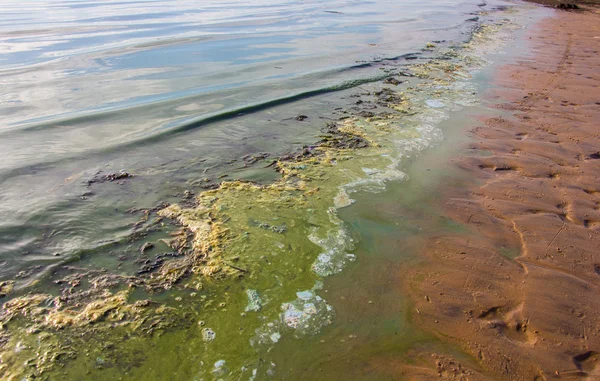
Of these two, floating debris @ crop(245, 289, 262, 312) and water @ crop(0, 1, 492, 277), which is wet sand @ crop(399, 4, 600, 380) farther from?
water @ crop(0, 1, 492, 277)

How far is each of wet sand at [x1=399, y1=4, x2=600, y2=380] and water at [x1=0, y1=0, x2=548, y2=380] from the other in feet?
0.96

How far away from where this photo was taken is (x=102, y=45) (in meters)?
12.3

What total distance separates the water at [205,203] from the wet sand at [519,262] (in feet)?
0.96

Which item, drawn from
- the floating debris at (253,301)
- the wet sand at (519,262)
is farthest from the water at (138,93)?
the wet sand at (519,262)

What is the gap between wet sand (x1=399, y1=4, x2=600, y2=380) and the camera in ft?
8.41

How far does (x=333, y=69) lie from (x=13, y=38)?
11584mm

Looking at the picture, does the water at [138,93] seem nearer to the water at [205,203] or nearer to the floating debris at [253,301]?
the water at [205,203]

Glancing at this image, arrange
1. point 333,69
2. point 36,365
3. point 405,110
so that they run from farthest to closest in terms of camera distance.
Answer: point 333,69
point 405,110
point 36,365

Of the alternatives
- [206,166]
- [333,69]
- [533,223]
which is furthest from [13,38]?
[533,223]

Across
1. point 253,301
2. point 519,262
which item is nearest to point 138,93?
point 253,301

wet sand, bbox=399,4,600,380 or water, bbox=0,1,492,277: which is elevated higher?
water, bbox=0,1,492,277

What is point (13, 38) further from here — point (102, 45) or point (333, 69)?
point (333, 69)

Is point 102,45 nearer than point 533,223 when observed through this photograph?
No

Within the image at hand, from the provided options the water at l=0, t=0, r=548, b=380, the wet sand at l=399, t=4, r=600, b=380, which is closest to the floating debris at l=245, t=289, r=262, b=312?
the water at l=0, t=0, r=548, b=380
